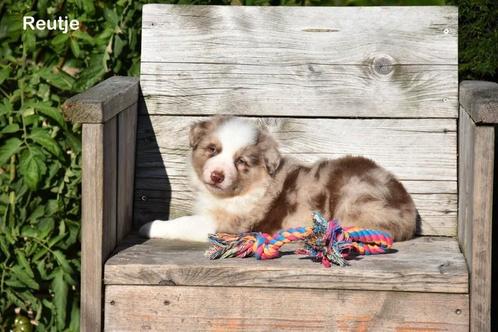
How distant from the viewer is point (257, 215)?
3.73m

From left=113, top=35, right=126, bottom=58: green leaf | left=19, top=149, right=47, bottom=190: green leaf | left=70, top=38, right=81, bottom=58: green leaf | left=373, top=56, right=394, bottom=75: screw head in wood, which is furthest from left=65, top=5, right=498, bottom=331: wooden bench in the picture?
left=19, top=149, right=47, bottom=190: green leaf

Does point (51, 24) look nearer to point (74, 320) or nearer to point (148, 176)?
point (148, 176)

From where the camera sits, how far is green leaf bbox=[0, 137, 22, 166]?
13.5ft

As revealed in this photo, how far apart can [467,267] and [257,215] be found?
37.6 inches

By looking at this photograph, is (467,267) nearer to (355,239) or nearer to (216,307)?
(355,239)

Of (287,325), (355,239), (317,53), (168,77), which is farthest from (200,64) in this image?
(287,325)

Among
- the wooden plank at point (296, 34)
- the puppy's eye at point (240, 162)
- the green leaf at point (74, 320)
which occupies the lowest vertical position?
the green leaf at point (74, 320)

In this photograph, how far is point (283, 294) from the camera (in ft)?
10.3

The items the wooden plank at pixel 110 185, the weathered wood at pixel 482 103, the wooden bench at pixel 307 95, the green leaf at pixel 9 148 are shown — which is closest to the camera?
the weathered wood at pixel 482 103

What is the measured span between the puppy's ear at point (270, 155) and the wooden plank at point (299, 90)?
34 cm

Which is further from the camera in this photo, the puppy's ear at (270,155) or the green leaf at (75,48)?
the green leaf at (75,48)

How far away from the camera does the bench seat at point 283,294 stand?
10.2 ft

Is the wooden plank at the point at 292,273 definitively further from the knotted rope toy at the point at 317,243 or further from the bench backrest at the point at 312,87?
the bench backrest at the point at 312,87

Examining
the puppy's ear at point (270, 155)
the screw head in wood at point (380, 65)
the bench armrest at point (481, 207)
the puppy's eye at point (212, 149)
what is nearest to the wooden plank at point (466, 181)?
the bench armrest at point (481, 207)
